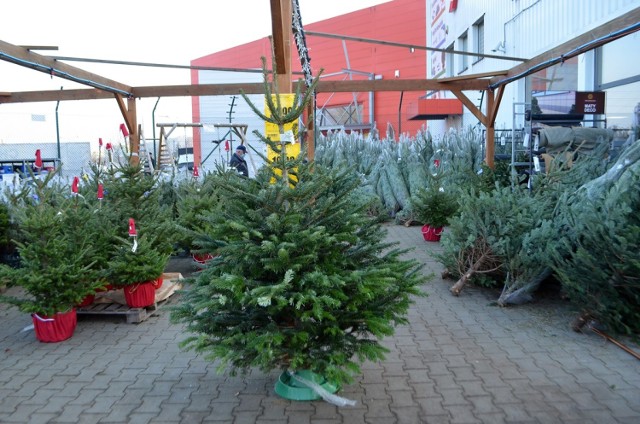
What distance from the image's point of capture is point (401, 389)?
4078 mm

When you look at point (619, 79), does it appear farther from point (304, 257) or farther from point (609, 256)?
point (304, 257)

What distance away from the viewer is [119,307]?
20.0 feet

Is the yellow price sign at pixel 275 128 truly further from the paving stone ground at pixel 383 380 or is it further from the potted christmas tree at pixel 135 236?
the potted christmas tree at pixel 135 236

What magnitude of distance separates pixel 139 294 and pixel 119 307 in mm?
351

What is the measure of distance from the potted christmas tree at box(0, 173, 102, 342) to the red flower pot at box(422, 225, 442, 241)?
265 inches

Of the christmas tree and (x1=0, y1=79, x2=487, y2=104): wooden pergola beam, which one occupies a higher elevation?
(x1=0, y1=79, x2=487, y2=104): wooden pergola beam

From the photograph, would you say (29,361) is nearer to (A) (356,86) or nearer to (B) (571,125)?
(A) (356,86)

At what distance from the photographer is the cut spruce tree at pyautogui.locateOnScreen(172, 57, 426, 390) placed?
328 centimetres

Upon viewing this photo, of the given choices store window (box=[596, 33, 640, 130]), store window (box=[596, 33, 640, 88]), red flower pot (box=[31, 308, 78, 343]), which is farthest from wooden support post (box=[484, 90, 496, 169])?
red flower pot (box=[31, 308, 78, 343])

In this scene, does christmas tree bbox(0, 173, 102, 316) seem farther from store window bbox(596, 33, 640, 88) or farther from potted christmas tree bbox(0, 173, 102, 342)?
store window bbox(596, 33, 640, 88)

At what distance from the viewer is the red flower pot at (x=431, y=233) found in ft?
34.6

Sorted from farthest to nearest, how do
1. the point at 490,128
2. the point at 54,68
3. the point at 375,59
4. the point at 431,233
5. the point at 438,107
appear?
the point at 375,59, the point at 438,107, the point at 490,128, the point at 431,233, the point at 54,68

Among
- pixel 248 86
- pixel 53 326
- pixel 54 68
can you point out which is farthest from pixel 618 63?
pixel 53 326

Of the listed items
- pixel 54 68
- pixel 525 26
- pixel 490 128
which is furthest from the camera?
pixel 525 26
